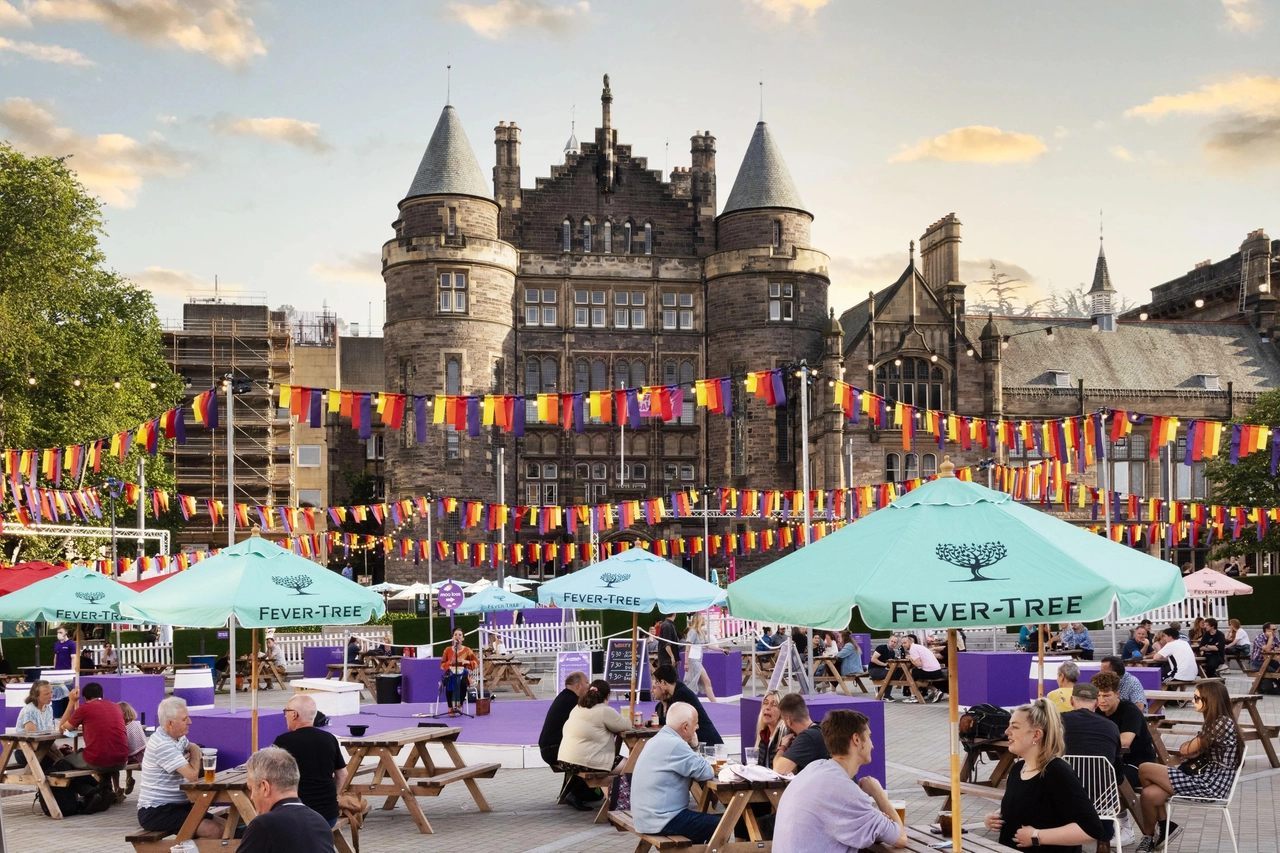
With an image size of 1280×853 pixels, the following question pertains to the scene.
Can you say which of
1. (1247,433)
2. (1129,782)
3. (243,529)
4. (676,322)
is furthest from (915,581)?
(243,529)

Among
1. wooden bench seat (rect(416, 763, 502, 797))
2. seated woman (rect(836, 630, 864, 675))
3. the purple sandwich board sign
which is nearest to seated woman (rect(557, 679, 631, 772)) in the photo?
wooden bench seat (rect(416, 763, 502, 797))

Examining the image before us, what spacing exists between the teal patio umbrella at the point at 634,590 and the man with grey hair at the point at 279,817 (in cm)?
913

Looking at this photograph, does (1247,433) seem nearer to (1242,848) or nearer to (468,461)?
(1242,848)

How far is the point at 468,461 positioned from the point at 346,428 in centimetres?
2253

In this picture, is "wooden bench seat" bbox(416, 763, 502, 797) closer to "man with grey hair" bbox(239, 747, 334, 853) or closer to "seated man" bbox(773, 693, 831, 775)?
"seated man" bbox(773, 693, 831, 775)

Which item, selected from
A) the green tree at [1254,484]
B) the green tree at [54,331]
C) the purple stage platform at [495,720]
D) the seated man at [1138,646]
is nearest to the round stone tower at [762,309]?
the green tree at [1254,484]

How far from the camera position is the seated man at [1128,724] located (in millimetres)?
10672

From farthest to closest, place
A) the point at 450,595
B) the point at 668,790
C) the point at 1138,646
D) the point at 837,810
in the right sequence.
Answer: the point at 450,595
the point at 1138,646
the point at 668,790
the point at 837,810

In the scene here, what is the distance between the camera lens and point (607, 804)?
1222 cm

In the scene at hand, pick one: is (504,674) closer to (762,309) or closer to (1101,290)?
(762,309)

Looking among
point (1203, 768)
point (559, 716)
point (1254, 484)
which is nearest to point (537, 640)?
point (559, 716)

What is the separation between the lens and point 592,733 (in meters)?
12.6

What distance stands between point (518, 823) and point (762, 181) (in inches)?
1848

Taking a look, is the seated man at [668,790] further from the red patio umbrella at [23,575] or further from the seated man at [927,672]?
the red patio umbrella at [23,575]
